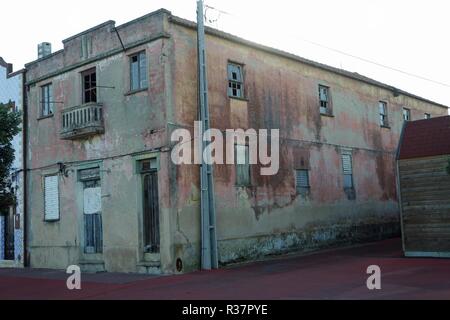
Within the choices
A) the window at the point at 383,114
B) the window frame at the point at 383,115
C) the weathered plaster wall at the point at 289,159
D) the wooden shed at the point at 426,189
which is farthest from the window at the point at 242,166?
the window at the point at 383,114

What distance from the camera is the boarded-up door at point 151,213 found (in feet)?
54.6

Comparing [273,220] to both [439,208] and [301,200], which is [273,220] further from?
[439,208]

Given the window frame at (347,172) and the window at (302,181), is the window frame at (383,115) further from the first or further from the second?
the window at (302,181)

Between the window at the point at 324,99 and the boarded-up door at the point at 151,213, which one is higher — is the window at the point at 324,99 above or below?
above

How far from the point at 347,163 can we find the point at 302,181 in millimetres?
3632

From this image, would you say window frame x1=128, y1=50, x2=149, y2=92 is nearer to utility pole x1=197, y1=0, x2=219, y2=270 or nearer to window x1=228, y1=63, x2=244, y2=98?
utility pole x1=197, y1=0, x2=219, y2=270

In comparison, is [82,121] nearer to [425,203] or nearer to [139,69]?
[139,69]

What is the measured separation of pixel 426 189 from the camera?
55.8 ft

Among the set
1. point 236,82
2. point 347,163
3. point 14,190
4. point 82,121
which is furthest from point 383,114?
point 14,190

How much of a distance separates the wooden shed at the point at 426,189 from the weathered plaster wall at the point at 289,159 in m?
4.40

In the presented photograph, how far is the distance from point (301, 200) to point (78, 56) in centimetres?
968

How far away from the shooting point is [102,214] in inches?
709

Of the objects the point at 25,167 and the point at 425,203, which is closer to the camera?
the point at 425,203

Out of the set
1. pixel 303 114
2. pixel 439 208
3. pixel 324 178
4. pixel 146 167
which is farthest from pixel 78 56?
pixel 439 208
